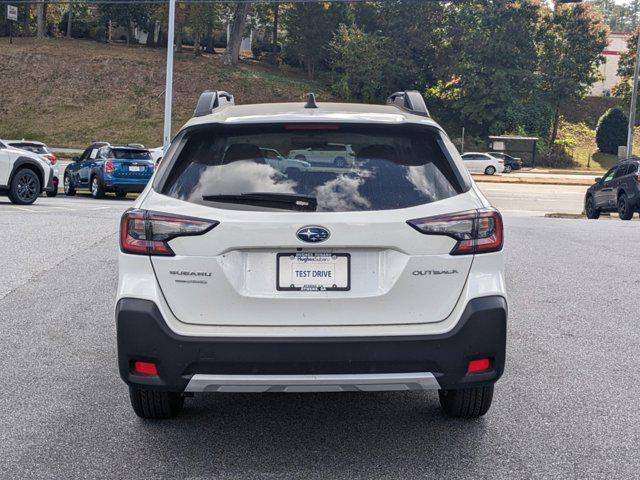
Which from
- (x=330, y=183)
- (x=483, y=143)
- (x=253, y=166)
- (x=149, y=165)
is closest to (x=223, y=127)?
(x=253, y=166)

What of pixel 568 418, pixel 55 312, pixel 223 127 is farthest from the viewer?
pixel 55 312

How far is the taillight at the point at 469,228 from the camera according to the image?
13.2 ft

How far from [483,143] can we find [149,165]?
40590 mm

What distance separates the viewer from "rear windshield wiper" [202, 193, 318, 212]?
13.3 ft

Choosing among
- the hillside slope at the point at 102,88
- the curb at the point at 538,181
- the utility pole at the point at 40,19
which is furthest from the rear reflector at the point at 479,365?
the utility pole at the point at 40,19

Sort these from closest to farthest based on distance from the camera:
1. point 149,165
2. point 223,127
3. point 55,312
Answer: point 223,127 → point 55,312 → point 149,165

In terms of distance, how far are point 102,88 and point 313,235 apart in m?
59.0

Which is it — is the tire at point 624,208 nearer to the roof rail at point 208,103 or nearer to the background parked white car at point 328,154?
the roof rail at point 208,103

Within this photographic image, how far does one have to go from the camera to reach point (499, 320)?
4.16m

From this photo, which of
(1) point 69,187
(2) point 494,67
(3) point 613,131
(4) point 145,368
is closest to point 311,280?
(4) point 145,368

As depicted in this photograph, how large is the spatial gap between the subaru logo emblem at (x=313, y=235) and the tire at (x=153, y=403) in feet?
4.53

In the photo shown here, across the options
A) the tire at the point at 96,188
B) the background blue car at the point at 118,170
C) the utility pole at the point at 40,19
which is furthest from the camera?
the utility pole at the point at 40,19

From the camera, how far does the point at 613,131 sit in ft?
210

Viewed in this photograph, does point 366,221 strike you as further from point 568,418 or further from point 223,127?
point 568,418
